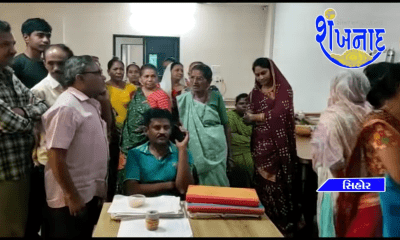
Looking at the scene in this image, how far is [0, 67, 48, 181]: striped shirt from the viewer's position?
1210 mm

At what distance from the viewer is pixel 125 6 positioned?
2246mm

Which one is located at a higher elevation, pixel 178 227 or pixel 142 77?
pixel 142 77

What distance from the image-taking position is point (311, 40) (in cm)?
178

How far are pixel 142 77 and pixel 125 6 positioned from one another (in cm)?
58

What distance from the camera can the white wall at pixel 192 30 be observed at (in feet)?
6.78

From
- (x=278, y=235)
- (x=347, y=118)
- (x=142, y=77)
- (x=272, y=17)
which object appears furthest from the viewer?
(x=272, y=17)

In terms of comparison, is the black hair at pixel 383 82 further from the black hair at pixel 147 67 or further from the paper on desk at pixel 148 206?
the black hair at pixel 147 67

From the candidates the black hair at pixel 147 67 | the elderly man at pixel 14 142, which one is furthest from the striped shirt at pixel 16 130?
the black hair at pixel 147 67

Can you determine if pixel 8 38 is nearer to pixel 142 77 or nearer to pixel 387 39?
pixel 142 77

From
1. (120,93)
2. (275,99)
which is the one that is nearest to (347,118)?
(275,99)

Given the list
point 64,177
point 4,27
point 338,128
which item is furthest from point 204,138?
point 4,27

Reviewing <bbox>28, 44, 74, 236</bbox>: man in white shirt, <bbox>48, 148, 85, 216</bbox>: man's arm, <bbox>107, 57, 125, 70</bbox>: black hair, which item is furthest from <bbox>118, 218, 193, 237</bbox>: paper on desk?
<bbox>107, 57, 125, 70</bbox>: black hair

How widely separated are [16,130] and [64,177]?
213mm

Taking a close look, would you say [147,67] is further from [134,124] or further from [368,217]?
[368,217]
